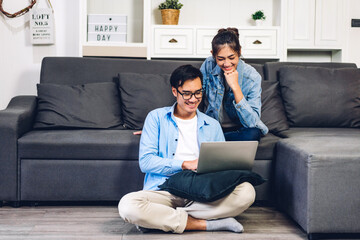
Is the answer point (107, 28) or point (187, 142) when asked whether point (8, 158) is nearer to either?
point (187, 142)

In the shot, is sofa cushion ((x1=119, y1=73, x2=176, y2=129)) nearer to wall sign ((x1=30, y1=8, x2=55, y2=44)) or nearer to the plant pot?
the plant pot

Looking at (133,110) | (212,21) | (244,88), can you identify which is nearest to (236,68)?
(244,88)

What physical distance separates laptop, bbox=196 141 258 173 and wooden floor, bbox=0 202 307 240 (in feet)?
1.01

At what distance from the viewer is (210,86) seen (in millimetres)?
2469

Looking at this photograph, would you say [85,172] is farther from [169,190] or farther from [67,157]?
[169,190]

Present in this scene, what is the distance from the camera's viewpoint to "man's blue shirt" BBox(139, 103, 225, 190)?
2.06 meters

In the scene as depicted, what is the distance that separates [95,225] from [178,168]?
49cm

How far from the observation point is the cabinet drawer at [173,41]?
3.75 m

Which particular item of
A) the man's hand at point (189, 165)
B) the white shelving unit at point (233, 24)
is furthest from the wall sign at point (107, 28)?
the man's hand at point (189, 165)

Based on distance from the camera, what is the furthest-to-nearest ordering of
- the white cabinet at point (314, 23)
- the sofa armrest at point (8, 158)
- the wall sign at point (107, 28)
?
the white cabinet at point (314, 23), the wall sign at point (107, 28), the sofa armrest at point (8, 158)

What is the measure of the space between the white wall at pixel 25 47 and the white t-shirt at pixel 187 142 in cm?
195

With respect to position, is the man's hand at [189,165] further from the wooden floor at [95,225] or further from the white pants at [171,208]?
the wooden floor at [95,225]

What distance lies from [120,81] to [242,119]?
3.14 ft

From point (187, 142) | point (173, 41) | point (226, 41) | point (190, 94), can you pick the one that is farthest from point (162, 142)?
point (173, 41)
